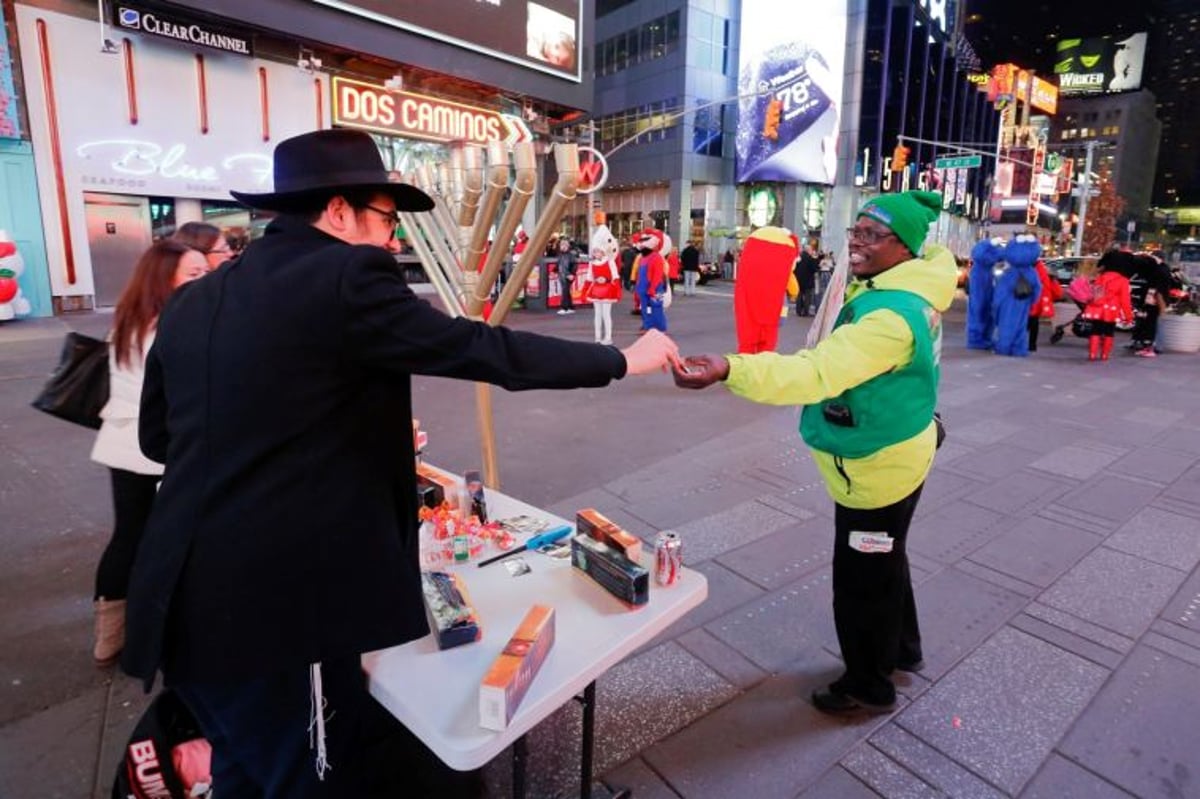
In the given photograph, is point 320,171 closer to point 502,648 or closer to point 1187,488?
point 502,648

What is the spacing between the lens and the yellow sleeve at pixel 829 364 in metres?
2.12

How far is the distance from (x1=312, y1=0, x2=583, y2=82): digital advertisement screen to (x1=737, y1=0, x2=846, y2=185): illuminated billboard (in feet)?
66.1

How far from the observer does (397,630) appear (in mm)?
1487

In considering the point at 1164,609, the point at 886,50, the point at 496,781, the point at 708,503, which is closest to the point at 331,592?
the point at 496,781

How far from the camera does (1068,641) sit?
311 cm

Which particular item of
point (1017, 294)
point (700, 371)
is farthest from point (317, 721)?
point (1017, 294)

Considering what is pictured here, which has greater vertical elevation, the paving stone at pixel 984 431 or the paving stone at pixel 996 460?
the paving stone at pixel 984 431

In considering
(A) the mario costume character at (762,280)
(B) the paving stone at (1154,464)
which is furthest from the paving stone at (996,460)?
(A) the mario costume character at (762,280)

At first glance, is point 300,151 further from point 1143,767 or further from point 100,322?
point 100,322

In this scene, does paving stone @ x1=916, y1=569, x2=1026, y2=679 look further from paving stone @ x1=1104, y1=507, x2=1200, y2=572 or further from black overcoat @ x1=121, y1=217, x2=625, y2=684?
black overcoat @ x1=121, y1=217, x2=625, y2=684

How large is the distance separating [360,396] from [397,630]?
0.52 m

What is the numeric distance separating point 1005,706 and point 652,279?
9.13 metres

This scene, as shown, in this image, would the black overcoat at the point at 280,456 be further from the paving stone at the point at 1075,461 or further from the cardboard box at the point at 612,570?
the paving stone at the point at 1075,461

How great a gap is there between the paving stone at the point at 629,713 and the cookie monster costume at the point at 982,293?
35.6ft
